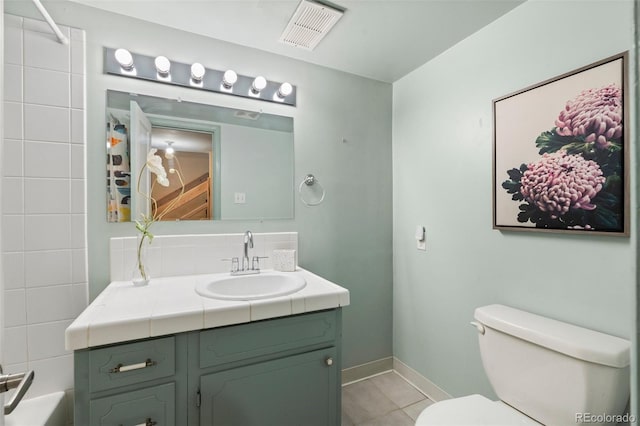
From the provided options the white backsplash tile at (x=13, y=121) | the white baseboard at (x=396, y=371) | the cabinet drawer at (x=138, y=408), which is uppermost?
the white backsplash tile at (x=13, y=121)

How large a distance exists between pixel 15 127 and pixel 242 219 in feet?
3.57

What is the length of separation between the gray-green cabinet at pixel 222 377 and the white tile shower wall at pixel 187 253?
0.60m

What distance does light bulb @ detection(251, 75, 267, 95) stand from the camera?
1.83 meters

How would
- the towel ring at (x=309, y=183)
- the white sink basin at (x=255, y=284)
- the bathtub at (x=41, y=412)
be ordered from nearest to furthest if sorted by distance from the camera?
the bathtub at (x=41, y=412) → the white sink basin at (x=255, y=284) → the towel ring at (x=309, y=183)

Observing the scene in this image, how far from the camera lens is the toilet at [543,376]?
1.05 meters

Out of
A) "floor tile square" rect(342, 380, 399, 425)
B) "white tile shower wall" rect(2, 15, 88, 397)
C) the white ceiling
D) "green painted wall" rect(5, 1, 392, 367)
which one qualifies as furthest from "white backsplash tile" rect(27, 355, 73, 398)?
the white ceiling

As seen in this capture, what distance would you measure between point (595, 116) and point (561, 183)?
27 cm

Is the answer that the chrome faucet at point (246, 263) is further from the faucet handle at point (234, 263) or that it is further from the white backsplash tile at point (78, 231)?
the white backsplash tile at point (78, 231)

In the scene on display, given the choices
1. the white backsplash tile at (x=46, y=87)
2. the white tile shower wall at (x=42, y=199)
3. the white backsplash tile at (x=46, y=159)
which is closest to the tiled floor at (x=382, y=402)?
the white tile shower wall at (x=42, y=199)

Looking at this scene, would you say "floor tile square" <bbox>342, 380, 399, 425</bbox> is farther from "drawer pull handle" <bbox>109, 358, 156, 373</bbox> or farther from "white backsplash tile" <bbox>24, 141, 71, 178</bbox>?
"white backsplash tile" <bbox>24, 141, 71, 178</bbox>

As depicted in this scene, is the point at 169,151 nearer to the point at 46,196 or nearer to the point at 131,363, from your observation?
the point at 46,196

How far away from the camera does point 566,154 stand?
128 centimetres

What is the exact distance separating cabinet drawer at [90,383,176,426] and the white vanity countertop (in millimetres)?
202

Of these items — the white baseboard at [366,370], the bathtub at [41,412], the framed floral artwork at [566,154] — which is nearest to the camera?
the framed floral artwork at [566,154]
